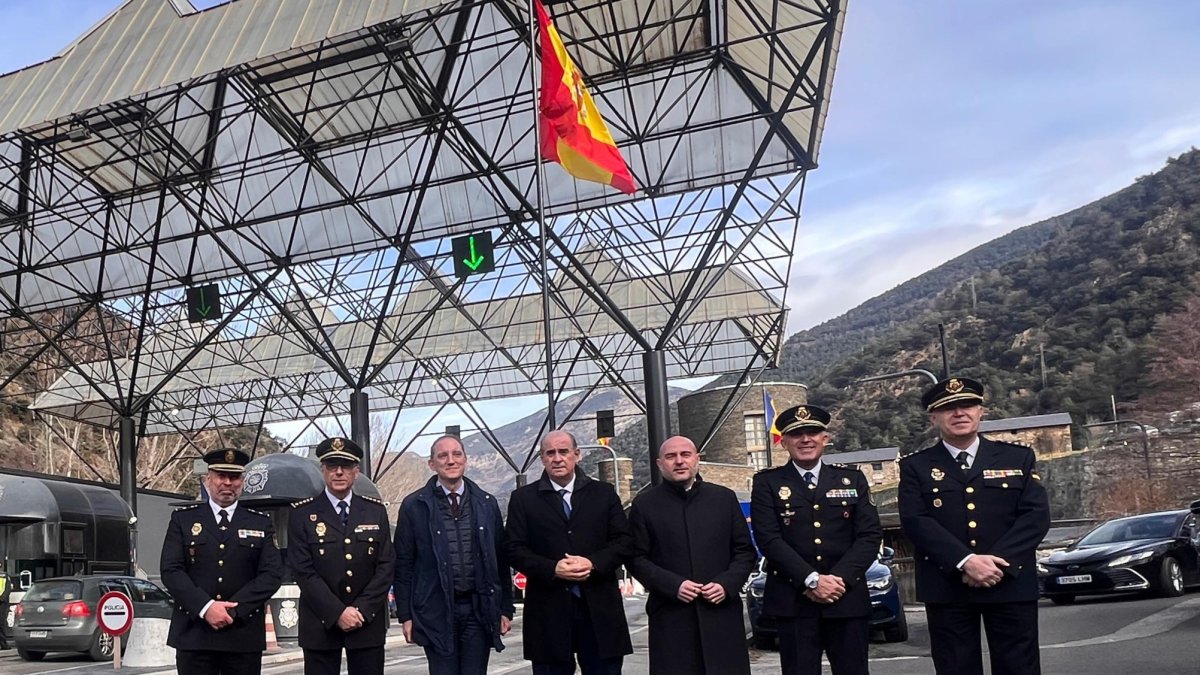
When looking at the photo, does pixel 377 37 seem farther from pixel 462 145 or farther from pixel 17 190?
pixel 17 190

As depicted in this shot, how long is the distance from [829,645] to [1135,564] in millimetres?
11878

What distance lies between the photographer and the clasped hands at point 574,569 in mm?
6410

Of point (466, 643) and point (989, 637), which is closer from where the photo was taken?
point (989, 637)

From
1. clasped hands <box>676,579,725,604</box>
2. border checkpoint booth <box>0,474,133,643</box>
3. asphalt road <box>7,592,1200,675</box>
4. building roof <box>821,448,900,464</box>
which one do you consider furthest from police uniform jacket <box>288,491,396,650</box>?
building roof <box>821,448,900,464</box>

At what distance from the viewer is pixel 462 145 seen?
23.4m

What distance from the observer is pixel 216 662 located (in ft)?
21.6

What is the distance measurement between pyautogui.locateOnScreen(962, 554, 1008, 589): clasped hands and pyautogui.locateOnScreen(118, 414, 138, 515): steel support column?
26.1 metres

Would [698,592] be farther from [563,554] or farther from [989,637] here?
[989,637]

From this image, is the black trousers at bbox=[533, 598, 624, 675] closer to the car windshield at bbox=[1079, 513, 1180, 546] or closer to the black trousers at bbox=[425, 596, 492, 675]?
the black trousers at bbox=[425, 596, 492, 675]

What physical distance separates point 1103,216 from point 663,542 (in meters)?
119

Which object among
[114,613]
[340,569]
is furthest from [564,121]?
[114,613]

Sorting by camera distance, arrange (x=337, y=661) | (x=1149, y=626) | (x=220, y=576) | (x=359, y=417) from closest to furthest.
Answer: (x=337, y=661)
(x=220, y=576)
(x=1149, y=626)
(x=359, y=417)

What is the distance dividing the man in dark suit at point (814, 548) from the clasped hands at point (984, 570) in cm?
62

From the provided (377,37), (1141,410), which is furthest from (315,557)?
(1141,410)
